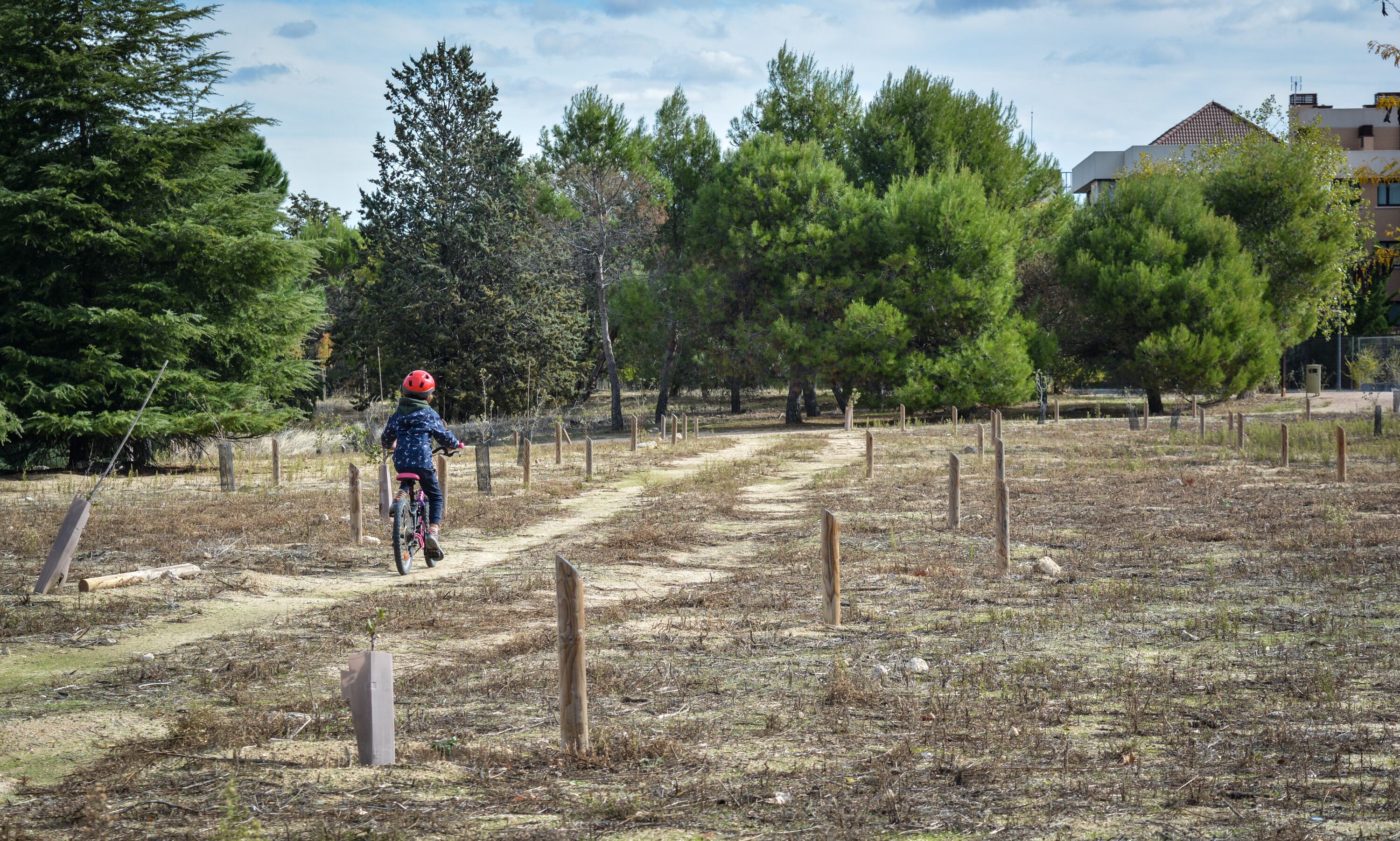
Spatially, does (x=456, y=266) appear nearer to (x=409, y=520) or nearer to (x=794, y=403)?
(x=794, y=403)

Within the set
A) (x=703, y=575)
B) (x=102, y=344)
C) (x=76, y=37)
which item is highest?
(x=76, y=37)

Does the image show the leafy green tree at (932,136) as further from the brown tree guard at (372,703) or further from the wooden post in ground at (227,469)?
the brown tree guard at (372,703)

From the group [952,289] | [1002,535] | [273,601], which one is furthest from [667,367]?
[273,601]

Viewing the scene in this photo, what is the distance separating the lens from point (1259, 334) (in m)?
42.8

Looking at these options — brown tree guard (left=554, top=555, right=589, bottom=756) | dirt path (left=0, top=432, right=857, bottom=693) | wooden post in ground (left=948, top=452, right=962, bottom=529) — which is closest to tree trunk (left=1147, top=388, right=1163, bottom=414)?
dirt path (left=0, top=432, right=857, bottom=693)

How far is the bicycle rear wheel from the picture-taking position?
37.6 ft

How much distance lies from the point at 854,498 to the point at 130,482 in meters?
13.7

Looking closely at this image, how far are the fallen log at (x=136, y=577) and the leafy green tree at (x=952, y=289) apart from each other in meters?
32.4

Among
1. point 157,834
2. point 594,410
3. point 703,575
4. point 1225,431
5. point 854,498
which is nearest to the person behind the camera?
point 157,834

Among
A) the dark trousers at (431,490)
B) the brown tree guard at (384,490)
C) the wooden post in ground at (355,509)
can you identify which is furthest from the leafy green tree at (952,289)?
the dark trousers at (431,490)

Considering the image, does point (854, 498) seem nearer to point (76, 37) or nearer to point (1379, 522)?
point (1379, 522)

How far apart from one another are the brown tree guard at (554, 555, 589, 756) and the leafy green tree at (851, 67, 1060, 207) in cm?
4286

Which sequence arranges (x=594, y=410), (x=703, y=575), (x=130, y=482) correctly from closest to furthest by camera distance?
(x=703, y=575)
(x=130, y=482)
(x=594, y=410)

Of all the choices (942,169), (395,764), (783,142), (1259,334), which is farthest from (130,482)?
(1259,334)
